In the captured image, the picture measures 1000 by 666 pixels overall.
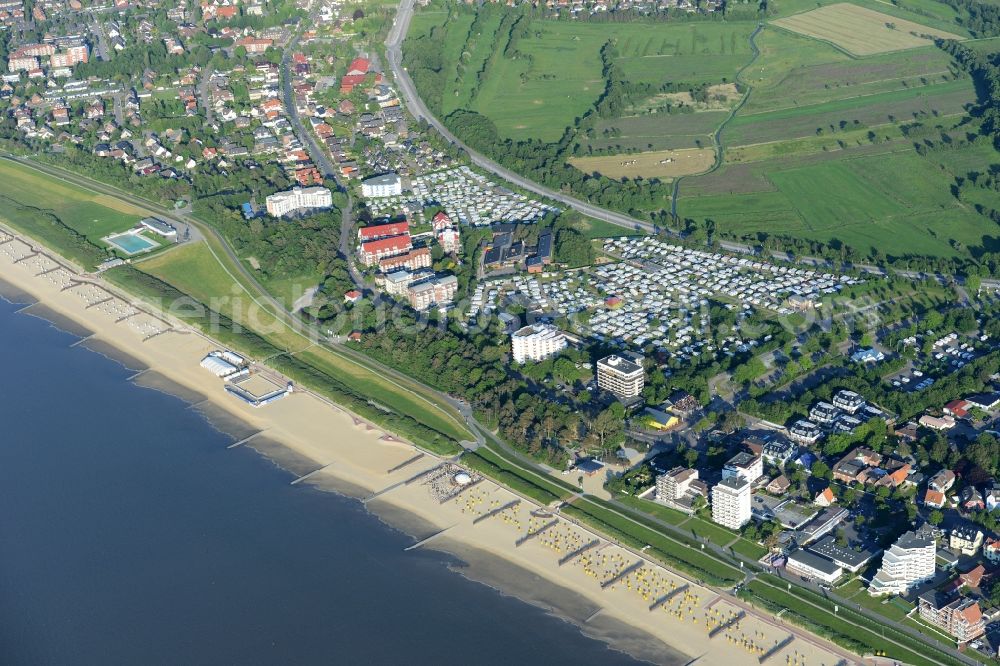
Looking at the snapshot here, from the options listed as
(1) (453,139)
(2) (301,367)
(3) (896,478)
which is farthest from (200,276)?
(3) (896,478)

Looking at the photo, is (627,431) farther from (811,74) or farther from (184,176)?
(811,74)

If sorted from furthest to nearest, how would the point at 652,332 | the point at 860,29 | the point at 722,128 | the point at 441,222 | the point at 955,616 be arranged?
the point at 860,29, the point at 722,128, the point at 441,222, the point at 652,332, the point at 955,616

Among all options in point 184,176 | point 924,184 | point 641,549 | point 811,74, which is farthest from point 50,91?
point 641,549

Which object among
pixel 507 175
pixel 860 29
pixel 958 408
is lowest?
pixel 958 408

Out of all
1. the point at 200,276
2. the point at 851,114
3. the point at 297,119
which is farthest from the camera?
the point at 297,119

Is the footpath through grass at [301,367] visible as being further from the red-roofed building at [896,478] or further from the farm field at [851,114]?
the farm field at [851,114]

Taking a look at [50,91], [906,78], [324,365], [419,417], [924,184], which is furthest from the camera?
[50,91]

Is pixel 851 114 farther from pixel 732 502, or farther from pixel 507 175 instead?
pixel 732 502
